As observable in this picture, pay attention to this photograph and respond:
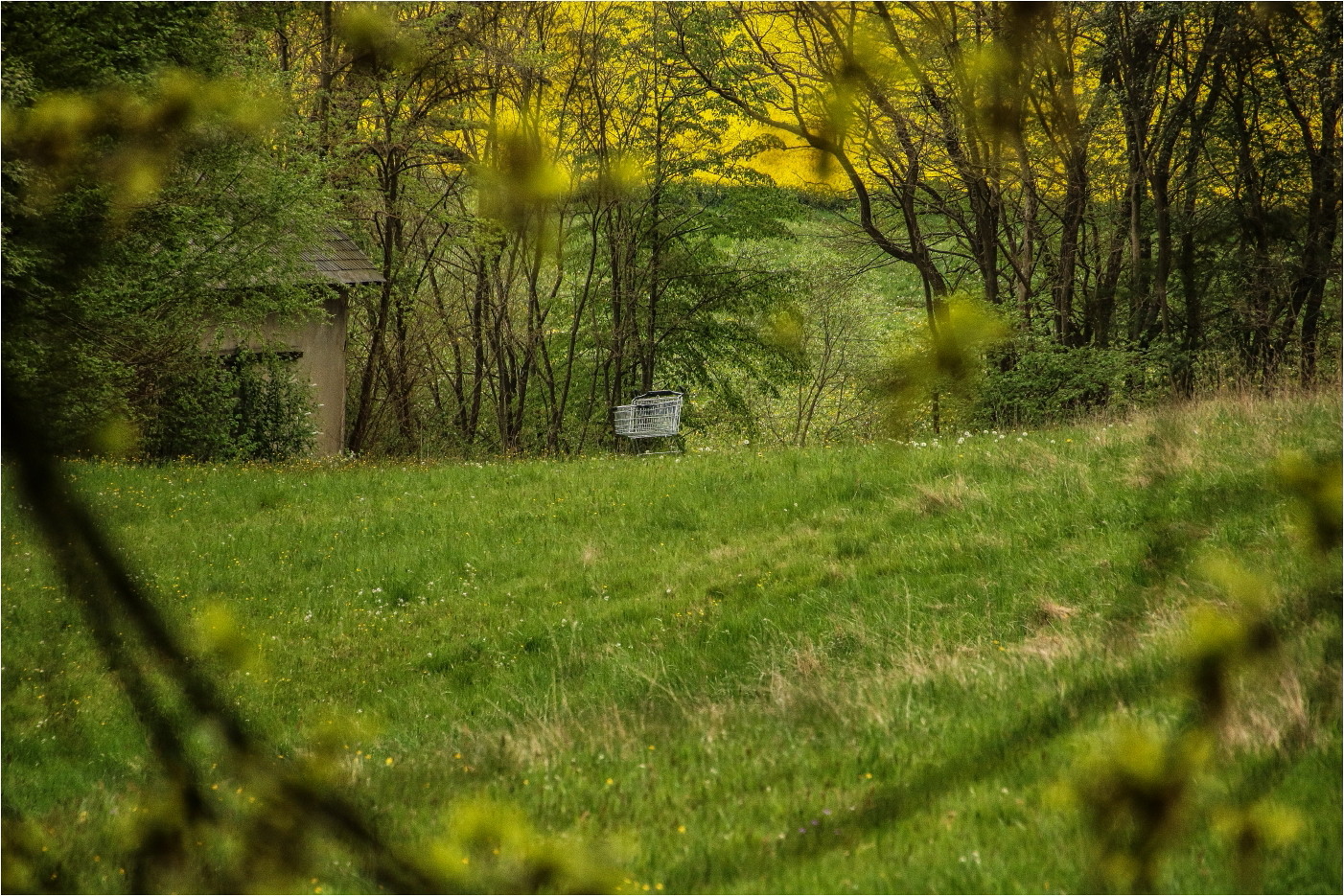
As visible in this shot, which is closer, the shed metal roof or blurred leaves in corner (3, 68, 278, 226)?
blurred leaves in corner (3, 68, 278, 226)

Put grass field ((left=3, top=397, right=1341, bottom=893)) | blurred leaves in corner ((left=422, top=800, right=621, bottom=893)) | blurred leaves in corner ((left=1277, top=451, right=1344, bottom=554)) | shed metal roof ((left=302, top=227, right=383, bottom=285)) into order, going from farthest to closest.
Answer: shed metal roof ((left=302, top=227, right=383, bottom=285))
grass field ((left=3, top=397, right=1341, bottom=893))
blurred leaves in corner ((left=422, top=800, right=621, bottom=893))
blurred leaves in corner ((left=1277, top=451, right=1344, bottom=554))

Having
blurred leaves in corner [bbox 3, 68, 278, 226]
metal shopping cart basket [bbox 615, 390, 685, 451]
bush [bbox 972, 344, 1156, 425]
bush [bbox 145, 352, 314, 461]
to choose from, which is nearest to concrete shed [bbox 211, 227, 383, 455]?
bush [bbox 145, 352, 314, 461]

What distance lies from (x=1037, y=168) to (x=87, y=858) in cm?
1449

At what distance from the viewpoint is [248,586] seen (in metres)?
8.40

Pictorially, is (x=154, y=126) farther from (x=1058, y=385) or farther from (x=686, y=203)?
(x=686, y=203)

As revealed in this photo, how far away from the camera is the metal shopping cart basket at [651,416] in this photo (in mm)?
18844

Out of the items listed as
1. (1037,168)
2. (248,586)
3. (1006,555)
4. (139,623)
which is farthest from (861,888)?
(1037,168)

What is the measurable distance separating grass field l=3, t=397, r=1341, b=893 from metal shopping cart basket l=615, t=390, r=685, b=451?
672 centimetres

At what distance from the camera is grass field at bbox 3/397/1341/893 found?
233 centimetres

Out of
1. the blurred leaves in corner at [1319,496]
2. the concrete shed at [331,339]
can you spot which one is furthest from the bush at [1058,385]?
the blurred leaves in corner at [1319,496]

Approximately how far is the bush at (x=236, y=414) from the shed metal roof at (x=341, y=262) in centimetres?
186

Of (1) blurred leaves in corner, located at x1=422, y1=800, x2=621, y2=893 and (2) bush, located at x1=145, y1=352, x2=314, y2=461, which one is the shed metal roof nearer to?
(2) bush, located at x1=145, y1=352, x2=314, y2=461

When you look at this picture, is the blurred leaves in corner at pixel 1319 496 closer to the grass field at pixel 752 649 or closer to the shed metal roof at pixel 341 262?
the grass field at pixel 752 649

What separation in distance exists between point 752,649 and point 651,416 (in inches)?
533
